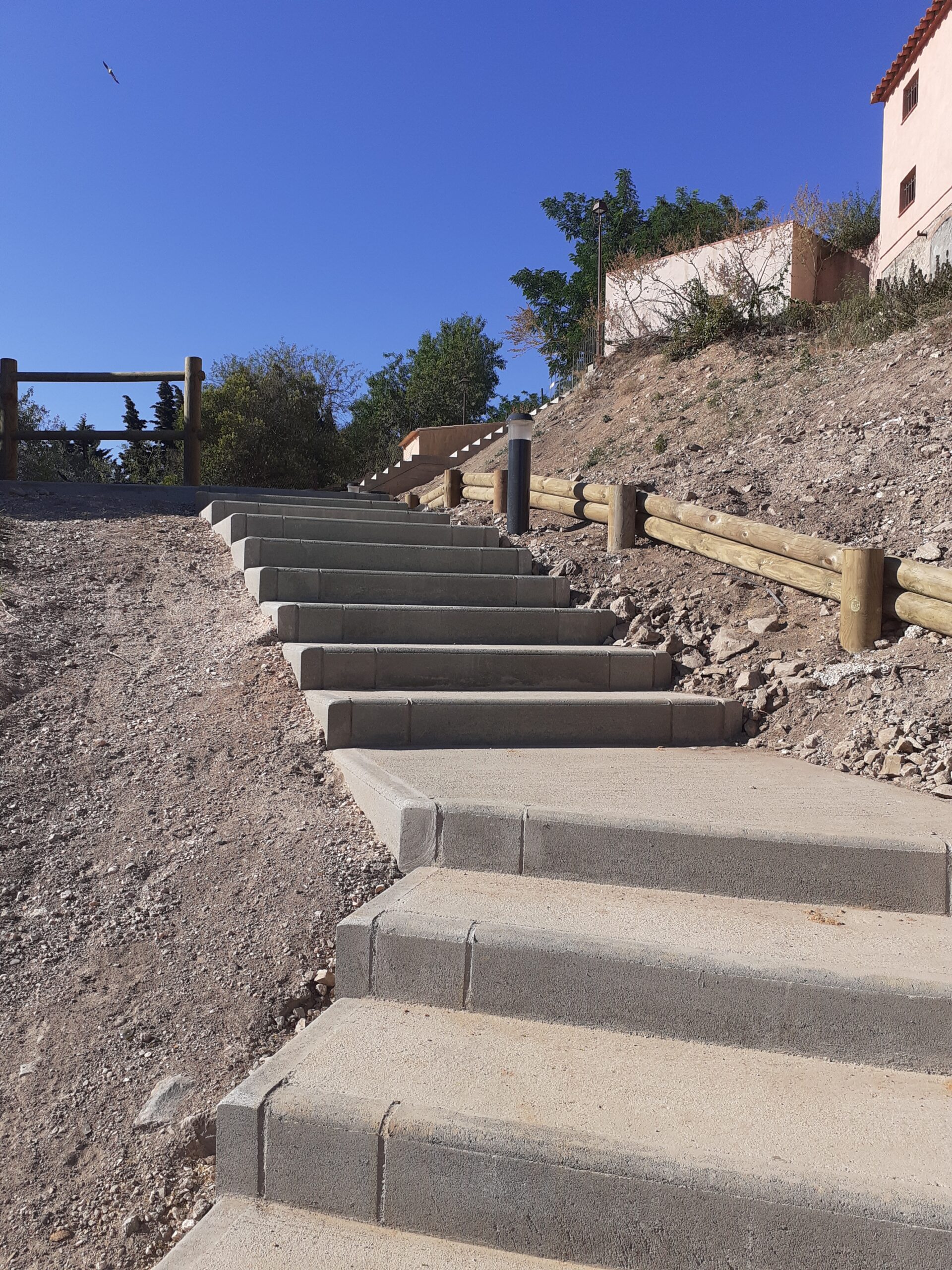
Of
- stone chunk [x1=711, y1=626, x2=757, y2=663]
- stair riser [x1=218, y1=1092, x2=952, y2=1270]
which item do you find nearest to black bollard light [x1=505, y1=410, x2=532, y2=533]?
stone chunk [x1=711, y1=626, x2=757, y2=663]

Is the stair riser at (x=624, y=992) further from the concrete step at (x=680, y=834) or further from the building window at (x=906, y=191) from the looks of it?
the building window at (x=906, y=191)

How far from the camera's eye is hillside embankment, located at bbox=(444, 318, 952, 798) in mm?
4309

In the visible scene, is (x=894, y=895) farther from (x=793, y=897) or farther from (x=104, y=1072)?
(x=104, y=1072)

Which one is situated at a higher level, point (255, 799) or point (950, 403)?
point (950, 403)

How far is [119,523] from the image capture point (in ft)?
23.2

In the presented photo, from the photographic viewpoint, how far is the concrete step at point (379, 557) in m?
5.97

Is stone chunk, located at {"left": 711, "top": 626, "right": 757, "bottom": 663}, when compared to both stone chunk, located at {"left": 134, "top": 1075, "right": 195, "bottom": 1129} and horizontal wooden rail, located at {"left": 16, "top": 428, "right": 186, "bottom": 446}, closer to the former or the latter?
stone chunk, located at {"left": 134, "top": 1075, "right": 195, "bottom": 1129}

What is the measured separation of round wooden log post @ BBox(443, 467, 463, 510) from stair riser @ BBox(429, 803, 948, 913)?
20.2 feet

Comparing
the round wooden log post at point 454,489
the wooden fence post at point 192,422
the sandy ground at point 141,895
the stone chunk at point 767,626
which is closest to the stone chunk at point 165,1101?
the sandy ground at point 141,895

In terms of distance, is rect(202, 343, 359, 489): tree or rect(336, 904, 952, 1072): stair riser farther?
rect(202, 343, 359, 489): tree

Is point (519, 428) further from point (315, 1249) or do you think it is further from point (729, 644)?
point (315, 1249)

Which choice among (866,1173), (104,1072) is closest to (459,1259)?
(866,1173)

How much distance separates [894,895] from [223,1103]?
A: 2087 millimetres

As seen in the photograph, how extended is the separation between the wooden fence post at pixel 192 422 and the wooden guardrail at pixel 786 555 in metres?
4.07
